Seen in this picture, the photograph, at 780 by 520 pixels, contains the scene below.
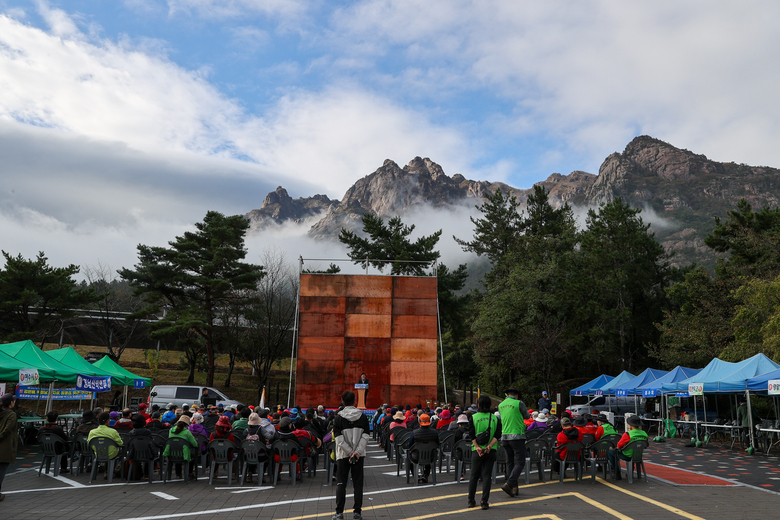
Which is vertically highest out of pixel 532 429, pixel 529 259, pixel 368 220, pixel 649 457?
pixel 368 220

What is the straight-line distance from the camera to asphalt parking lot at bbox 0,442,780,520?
23.5 ft

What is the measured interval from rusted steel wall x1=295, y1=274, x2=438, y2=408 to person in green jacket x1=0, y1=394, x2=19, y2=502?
17.9m

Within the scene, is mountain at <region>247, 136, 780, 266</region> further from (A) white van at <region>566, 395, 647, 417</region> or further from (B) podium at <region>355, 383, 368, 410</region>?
(B) podium at <region>355, 383, 368, 410</region>

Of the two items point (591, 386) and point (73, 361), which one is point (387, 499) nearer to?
point (73, 361)

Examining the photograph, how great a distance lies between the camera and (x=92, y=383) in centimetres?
1599

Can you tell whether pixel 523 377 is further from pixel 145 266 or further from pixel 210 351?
pixel 145 266

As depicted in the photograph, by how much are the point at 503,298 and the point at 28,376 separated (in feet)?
88.7

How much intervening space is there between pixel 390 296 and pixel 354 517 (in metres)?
20.0

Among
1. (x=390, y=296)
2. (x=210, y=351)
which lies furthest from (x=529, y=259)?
(x=210, y=351)

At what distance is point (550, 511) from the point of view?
7.39 m

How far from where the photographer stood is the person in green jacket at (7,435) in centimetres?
743

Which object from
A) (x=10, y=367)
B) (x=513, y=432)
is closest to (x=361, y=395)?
(x=10, y=367)

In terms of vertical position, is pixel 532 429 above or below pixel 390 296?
below

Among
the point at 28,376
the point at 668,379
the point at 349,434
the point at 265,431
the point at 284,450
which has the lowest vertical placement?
the point at 284,450
